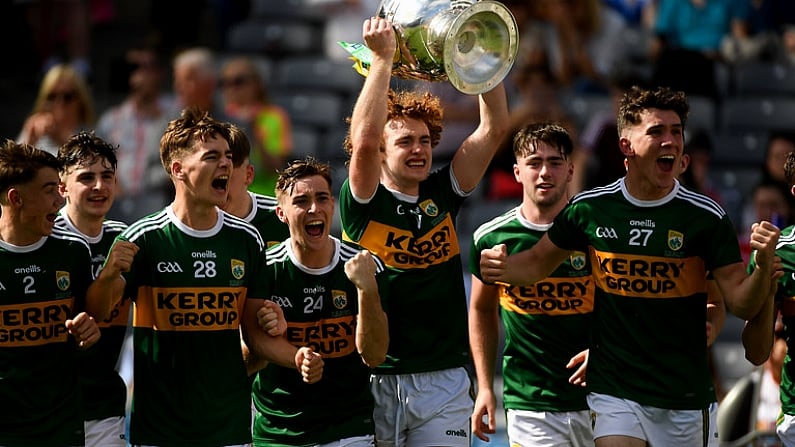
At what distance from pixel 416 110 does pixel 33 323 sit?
2289mm

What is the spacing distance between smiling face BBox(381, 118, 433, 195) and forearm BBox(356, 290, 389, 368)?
977 mm

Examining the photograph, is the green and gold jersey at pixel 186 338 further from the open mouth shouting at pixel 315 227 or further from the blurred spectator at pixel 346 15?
the blurred spectator at pixel 346 15

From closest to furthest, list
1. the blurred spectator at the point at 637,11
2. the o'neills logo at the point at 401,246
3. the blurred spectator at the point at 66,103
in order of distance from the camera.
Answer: the o'neills logo at the point at 401,246 < the blurred spectator at the point at 66,103 < the blurred spectator at the point at 637,11

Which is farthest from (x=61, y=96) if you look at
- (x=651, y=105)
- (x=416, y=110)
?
(x=651, y=105)

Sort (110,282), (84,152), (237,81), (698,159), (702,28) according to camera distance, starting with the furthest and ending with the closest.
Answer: (702,28) < (237,81) < (698,159) < (84,152) < (110,282)

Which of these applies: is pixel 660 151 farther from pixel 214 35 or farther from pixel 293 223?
pixel 214 35

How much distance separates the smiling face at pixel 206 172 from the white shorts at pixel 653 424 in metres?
2.15

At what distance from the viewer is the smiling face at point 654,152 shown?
700cm

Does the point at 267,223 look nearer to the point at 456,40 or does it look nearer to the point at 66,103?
the point at 456,40

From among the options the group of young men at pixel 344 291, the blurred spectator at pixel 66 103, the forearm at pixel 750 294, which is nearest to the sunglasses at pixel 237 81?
the blurred spectator at pixel 66 103

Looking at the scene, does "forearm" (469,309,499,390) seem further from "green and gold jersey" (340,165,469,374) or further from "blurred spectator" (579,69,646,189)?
"blurred spectator" (579,69,646,189)

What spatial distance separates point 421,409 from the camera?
24.5ft

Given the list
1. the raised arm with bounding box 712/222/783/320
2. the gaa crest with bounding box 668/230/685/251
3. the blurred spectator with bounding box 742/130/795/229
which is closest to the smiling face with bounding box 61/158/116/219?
the gaa crest with bounding box 668/230/685/251

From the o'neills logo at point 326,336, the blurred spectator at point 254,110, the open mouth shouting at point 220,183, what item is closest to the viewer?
the open mouth shouting at point 220,183
